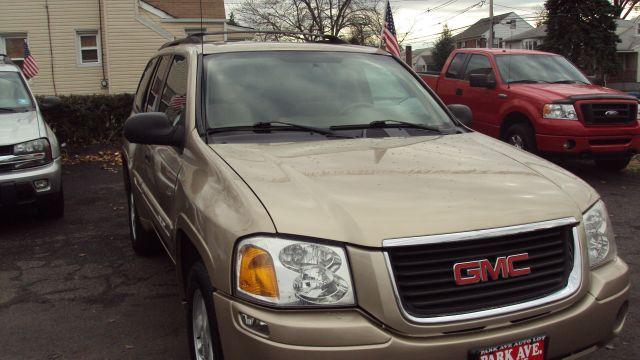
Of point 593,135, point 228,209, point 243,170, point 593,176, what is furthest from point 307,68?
point 593,176

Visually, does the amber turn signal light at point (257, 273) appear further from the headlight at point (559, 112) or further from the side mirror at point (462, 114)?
the headlight at point (559, 112)

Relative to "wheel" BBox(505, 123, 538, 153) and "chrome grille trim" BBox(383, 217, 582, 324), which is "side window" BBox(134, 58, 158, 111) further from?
"wheel" BBox(505, 123, 538, 153)

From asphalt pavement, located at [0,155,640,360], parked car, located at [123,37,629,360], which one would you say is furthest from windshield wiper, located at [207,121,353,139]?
asphalt pavement, located at [0,155,640,360]

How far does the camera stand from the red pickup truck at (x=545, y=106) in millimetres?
7793

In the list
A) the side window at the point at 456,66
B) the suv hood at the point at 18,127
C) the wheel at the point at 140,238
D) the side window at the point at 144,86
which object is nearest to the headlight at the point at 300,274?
the wheel at the point at 140,238

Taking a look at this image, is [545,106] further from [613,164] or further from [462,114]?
[462,114]

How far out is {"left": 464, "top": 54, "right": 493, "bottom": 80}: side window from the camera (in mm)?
9242

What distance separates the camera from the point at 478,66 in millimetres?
9578

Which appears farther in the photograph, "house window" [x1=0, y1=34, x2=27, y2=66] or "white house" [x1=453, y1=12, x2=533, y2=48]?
"white house" [x1=453, y1=12, x2=533, y2=48]

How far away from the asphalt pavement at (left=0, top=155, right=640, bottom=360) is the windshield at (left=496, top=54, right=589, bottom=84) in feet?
7.59

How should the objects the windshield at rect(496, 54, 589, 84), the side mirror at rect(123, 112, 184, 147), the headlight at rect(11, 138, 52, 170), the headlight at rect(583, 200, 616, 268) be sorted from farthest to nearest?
the windshield at rect(496, 54, 589, 84) → the headlight at rect(11, 138, 52, 170) → the side mirror at rect(123, 112, 184, 147) → the headlight at rect(583, 200, 616, 268)

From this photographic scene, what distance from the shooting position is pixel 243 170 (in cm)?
263

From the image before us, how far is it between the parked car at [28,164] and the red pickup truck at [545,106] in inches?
235

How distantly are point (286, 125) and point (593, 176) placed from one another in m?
6.87
